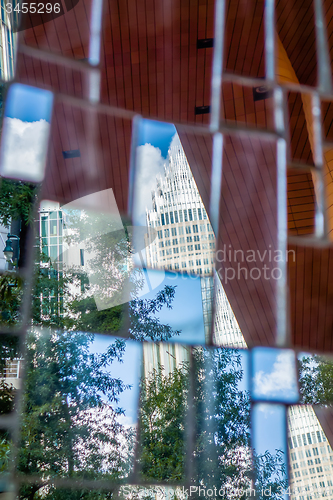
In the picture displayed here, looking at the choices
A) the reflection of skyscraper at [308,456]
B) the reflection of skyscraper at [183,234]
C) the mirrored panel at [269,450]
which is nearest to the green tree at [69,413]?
the reflection of skyscraper at [183,234]

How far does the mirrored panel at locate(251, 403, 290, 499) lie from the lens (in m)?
2.51

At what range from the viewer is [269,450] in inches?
102

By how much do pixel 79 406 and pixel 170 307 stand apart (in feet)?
2.37

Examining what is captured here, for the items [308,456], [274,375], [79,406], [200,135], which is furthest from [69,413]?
[200,135]

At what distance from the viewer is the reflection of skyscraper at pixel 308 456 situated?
8.41 ft

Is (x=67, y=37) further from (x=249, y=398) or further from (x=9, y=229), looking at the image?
(x=249, y=398)

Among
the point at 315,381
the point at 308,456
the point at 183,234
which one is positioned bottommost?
the point at 308,456

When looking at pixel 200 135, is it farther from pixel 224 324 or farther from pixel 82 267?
pixel 224 324

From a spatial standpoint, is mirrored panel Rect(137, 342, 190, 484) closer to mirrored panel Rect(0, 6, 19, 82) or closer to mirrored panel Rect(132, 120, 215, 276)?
mirrored panel Rect(132, 120, 215, 276)

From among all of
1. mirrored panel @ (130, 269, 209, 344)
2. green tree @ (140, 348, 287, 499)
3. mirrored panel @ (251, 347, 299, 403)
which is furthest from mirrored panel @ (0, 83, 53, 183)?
mirrored panel @ (251, 347, 299, 403)

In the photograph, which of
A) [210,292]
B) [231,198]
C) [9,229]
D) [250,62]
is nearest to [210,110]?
[250,62]

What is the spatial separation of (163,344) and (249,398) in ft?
2.01

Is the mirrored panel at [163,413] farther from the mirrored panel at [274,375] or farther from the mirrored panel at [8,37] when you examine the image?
the mirrored panel at [8,37]

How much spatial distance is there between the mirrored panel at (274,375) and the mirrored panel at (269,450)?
0.07 m
